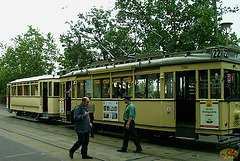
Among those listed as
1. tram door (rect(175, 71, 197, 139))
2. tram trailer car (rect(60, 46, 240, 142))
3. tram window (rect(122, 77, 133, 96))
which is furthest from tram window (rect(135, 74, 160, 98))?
tram door (rect(175, 71, 197, 139))

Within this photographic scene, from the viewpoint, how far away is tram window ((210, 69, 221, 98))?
26.7ft

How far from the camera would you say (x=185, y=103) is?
895 centimetres

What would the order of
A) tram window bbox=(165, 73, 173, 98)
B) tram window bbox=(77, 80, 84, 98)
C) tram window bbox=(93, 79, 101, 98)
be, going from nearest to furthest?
1. tram window bbox=(165, 73, 173, 98)
2. tram window bbox=(93, 79, 101, 98)
3. tram window bbox=(77, 80, 84, 98)

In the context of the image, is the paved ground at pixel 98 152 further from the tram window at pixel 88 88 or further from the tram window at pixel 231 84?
the tram window at pixel 88 88

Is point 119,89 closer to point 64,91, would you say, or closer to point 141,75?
point 141,75

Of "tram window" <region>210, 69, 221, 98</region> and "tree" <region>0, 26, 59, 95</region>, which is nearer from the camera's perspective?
"tram window" <region>210, 69, 221, 98</region>

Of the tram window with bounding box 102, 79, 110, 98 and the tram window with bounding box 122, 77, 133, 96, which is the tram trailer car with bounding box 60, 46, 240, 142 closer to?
the tram window with bounding box 122, 77, 133, 96

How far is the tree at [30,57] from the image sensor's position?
37.8 metres

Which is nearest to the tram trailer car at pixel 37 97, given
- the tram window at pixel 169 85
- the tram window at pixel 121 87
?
the tram window at pixel 121 87

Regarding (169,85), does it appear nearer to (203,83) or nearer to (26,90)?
(203,83)

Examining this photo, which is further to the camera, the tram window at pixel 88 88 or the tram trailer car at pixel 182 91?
the tram window at pixel 88 88

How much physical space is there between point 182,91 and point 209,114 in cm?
129

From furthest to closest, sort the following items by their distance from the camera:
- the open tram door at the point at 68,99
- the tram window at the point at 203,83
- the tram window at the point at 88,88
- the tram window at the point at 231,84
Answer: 1. the open tram door at the point at 68,99
2. the tram window at the point at 88,88
3. the tram window at the point at 203,83
4. the tram window at the point at 231,84

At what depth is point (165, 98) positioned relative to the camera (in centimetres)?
924
